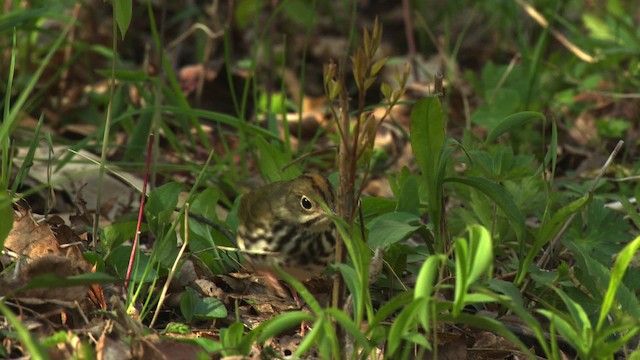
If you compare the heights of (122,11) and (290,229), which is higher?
(122,11)

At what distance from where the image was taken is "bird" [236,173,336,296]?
10.5 feet

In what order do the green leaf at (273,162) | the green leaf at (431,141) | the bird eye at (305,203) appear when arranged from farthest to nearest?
the green leaf at (273,162), the bird eye at (305,203), the green leaf at (431,141)

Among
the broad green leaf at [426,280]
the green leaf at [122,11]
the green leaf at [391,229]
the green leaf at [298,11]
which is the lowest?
the green leaf at [298,11]

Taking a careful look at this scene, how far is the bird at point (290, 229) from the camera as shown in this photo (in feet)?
10.5

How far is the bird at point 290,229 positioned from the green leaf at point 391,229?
26cm

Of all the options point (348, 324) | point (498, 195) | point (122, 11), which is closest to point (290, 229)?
point (498, 195)

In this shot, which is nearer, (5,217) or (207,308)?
(5,217)

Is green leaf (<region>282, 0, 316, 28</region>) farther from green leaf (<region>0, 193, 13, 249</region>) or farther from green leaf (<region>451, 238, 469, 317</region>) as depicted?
green leaf (<region>451, 238, 469, 317</region>)

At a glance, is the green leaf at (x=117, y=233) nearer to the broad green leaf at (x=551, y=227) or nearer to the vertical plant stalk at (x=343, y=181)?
the vertical plant stalk at (x=343, y=181)

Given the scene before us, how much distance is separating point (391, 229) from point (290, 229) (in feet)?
1.97

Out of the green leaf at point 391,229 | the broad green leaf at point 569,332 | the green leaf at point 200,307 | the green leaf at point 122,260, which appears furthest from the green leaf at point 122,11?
the broad green leaf at point 569,332

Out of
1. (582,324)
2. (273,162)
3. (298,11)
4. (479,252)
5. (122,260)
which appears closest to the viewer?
(479,252)

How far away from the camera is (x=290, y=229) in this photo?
337 cm

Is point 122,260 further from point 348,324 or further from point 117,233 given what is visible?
point 348,324
